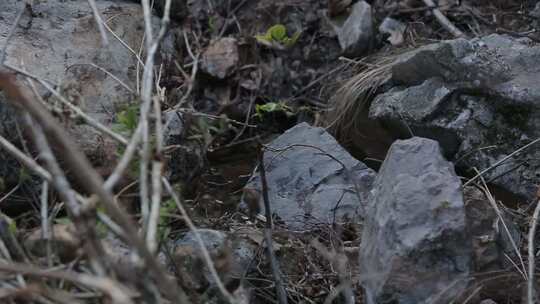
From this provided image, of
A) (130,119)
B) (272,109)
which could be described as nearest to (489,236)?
(130,119)

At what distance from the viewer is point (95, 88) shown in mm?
3385

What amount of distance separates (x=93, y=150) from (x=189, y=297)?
1.05 meters

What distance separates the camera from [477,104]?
3.31 metres

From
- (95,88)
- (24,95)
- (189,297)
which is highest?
(24,95)

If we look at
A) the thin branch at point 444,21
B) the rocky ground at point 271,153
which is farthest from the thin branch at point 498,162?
the thin branch at point 444,21

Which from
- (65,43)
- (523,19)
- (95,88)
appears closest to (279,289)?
(95,88)

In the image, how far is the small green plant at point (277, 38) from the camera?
15.0 ft

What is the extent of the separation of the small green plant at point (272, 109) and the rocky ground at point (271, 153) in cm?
2

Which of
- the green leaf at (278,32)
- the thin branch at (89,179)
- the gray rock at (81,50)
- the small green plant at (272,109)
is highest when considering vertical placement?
the thin branch at (89,179)

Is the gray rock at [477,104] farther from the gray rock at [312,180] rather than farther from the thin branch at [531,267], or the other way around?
the thin branch at [531,267]

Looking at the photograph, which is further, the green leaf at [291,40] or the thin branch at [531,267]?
the green leaf at [291,40]

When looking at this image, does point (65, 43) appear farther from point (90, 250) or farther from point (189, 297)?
point (90, 250)

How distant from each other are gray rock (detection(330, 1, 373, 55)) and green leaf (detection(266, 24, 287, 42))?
32 cm

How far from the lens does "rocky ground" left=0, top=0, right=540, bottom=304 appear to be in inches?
71.2
